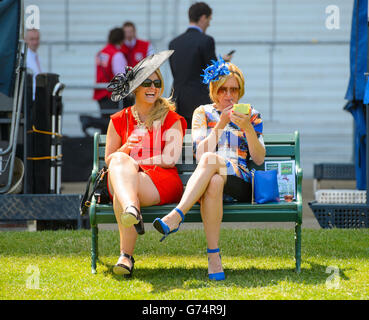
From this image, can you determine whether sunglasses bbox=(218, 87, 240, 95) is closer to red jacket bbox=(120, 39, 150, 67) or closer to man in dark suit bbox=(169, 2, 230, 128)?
man in dark suit bbox=(169, 2, 230, 128)

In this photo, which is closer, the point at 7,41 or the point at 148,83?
the point at 148,83

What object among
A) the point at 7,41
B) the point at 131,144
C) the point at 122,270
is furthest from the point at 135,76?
the point at 7,41

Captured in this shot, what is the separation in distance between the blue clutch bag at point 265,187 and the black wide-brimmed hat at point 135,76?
99 cm

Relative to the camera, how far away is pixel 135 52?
11.2 m

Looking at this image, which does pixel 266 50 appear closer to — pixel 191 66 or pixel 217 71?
pixel 191 66

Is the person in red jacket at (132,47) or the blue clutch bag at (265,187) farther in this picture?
the person in red jacket at (132,47)

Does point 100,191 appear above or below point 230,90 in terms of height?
below

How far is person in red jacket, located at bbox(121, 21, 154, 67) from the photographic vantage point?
11188 millimetres

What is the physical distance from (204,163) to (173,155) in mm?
407

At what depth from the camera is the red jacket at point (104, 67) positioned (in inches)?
445

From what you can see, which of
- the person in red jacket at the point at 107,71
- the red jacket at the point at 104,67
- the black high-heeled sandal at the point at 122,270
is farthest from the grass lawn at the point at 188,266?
the red jacket at the point at 104,67

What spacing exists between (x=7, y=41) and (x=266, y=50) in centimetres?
675

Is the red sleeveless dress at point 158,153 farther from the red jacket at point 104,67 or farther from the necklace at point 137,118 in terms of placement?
the red jacket at point 104,67

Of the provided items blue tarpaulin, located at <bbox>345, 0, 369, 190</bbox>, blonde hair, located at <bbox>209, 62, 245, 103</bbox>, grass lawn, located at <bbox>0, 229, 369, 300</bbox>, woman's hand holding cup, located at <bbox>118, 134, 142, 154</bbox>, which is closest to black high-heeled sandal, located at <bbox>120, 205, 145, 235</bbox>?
grass lawn, located at <bbox>0, 229, 369, 300</bbox>
